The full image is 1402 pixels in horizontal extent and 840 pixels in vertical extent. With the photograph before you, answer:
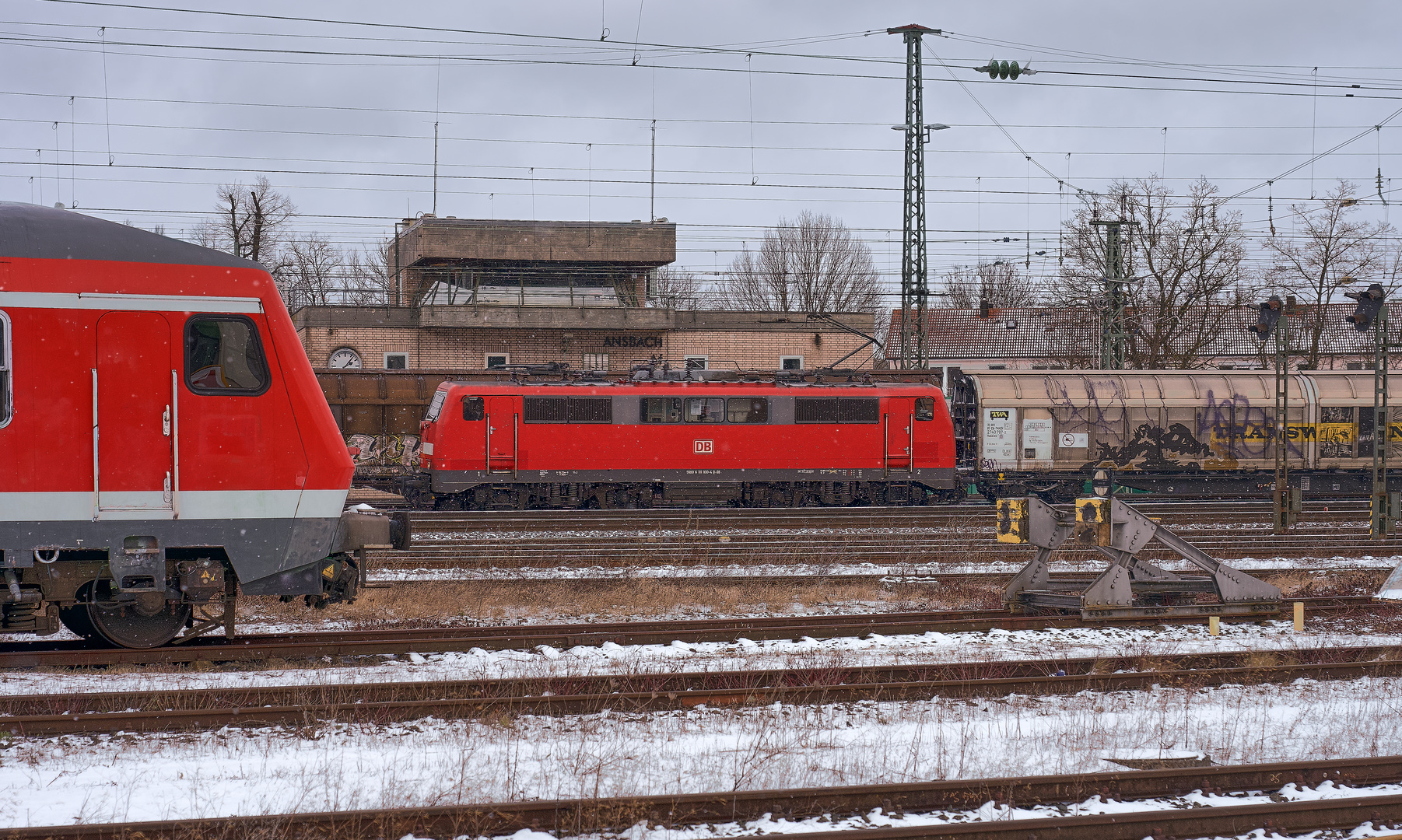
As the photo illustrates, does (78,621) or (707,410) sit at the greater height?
(707,410)

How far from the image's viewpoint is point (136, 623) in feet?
31.3

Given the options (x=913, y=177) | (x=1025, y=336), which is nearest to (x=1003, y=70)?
(x=913, y=177)

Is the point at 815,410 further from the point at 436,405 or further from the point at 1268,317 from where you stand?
the point at 1268,317

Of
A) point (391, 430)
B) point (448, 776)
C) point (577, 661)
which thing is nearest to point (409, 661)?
point (577, 661)

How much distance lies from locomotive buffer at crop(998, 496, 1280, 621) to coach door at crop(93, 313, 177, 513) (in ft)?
27.3

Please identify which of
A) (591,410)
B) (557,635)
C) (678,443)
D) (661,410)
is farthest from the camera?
(678,443)

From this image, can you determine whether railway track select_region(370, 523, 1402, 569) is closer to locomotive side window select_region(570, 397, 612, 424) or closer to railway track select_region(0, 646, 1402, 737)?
locomotive side window select_region(570, 397, 612, 424)

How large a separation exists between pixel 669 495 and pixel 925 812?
17.8 m

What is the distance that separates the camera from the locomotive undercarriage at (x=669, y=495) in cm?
2352

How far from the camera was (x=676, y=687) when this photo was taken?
8.95 m

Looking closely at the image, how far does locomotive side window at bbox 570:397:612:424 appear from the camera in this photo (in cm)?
2311

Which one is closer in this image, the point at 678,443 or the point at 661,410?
the point at 661,410

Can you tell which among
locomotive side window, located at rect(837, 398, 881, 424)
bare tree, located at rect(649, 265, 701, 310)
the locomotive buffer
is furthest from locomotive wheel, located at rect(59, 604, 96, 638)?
bare tree, located at rect(649, 265, 701, 310)

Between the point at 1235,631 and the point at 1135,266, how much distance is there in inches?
1241
